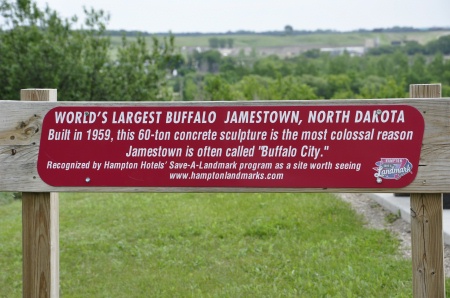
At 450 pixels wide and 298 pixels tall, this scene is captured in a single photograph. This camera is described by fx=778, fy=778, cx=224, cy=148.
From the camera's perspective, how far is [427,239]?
432cm

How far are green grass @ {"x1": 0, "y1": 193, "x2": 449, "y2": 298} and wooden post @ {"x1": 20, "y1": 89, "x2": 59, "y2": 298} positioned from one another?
63.7 inches

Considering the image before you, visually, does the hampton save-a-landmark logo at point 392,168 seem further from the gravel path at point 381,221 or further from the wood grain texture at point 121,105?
the gravel path at point 381,221

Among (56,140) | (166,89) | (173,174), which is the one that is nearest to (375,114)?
(173,174)

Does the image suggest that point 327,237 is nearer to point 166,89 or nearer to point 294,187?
point 294,187

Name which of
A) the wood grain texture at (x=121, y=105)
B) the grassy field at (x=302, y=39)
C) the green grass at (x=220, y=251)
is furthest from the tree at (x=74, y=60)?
the grassy field at (x=302, y=39)

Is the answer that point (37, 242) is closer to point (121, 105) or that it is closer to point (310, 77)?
point (121, 105)

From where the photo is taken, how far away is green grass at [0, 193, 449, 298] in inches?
246

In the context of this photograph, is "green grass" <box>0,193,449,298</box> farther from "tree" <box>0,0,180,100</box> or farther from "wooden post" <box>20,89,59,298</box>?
"tree" <box>0,0,180,100</box>

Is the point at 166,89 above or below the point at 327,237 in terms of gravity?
below

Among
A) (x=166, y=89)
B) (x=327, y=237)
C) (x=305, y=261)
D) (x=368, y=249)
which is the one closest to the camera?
(x=305, y=261)

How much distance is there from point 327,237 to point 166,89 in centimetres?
1807

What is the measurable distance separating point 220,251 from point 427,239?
3.52 metres

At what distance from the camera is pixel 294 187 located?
4367mm

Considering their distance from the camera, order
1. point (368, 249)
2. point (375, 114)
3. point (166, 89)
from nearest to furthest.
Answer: point (375, 114)
point (368, 249)
point (166, 89)
